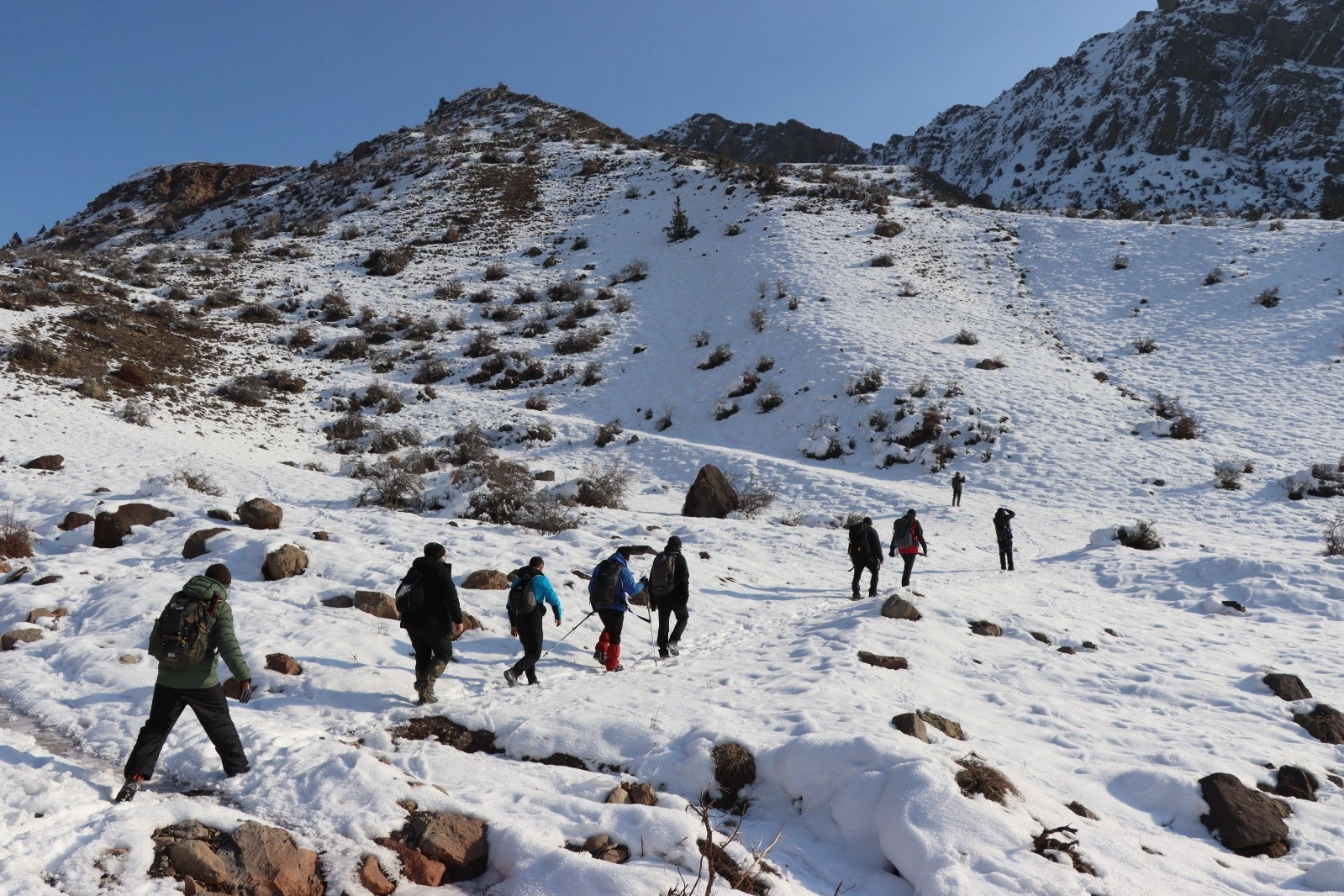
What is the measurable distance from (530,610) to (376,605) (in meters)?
2.63

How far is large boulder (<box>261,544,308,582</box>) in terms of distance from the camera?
884cm

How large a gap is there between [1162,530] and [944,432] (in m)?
6.93

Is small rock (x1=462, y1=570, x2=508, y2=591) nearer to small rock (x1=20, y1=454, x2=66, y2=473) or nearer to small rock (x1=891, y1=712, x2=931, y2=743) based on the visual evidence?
small rock (x1=891, y1=712, x2=931, y2=743)

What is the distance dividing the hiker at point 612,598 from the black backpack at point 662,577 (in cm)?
52

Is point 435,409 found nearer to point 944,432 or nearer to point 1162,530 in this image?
point 944,432

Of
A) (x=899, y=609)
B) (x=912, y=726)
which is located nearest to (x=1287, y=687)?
(x=899, y=609)

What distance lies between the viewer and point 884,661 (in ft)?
25.6

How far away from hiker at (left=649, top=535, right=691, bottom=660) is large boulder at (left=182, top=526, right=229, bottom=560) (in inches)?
262

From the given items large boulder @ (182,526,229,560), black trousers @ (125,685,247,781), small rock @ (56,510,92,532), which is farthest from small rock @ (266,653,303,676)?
small rock @ (56,510,92,532)

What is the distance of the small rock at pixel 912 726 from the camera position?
18.3 feet

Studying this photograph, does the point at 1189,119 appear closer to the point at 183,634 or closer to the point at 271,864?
the point at 183,634

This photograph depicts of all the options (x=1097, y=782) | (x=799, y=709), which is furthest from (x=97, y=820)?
(x=1097, y=782)

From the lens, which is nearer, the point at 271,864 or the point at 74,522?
the point at 271,864

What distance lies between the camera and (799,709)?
6344 mm
